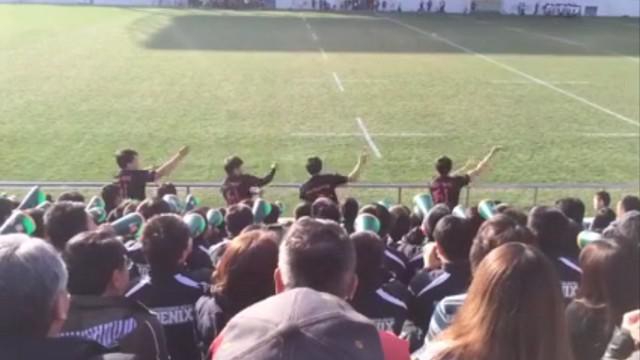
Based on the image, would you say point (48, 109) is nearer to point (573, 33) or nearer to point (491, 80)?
point (491, 80)

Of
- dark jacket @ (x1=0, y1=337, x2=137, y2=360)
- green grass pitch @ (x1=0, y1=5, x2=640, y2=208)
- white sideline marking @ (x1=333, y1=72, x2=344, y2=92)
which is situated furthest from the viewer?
white sideline marking @ (x1=333, y1=72, x2=344, y2=92)

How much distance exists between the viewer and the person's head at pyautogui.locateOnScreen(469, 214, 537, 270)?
400cm

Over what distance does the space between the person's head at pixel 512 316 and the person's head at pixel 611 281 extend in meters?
0.87

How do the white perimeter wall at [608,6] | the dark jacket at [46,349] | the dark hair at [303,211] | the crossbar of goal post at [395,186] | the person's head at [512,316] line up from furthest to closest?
1. the white perimeter wall at [608,6]
2. the crossbar of goal post at [395,186]
3. the dark hair at [303,211]
4. the person's head at [512,316]
5. the dark jacket at [46,349]

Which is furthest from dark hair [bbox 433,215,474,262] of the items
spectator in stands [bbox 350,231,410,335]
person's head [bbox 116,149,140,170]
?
person's head [bbox 116,149,140,170]

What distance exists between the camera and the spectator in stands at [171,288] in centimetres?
426

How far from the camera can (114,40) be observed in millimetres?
33031

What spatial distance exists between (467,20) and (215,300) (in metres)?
47.3

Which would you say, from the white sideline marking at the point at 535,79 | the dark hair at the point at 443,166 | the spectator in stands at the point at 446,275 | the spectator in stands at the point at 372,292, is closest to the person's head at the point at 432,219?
the spectator in stands at the point at 446,275

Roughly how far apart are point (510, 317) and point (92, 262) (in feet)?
5.61

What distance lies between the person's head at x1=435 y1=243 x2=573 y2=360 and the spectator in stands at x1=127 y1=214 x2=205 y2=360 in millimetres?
1803

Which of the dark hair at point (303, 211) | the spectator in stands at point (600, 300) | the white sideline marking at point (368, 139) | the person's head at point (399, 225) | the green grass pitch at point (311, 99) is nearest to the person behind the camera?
the spectator in stands at point (600, 300)

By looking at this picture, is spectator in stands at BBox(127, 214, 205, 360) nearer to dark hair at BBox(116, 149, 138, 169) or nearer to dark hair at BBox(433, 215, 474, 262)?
dark hair at BBox(433, 215, 474, 262)

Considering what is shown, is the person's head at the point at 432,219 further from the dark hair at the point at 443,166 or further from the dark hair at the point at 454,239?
the dark hair at the point at 443,166
